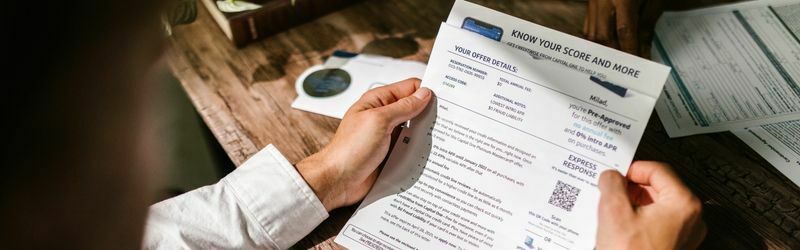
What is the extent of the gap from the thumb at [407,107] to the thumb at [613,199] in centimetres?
25

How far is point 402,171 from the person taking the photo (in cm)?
72

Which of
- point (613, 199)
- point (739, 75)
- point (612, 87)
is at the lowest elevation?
point (613, 199)

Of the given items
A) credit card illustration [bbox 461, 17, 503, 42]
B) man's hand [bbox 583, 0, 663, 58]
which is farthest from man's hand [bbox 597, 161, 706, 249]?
man's hand [bbox 583, 0, 663, 58]

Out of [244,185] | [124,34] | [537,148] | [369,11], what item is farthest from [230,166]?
[124,34]

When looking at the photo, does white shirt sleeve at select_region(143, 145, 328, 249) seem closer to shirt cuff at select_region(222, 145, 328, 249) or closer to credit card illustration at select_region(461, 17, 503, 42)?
shirt cuff at select_region(222, 145, 328, 249)

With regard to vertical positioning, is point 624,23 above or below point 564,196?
above

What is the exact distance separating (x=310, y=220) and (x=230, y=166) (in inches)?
29.6

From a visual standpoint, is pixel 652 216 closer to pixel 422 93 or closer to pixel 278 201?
pixel 422 93

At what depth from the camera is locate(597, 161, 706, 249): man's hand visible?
578mm

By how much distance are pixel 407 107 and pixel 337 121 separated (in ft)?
0.69

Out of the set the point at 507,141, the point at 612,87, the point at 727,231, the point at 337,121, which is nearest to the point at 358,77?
the point at 337,121

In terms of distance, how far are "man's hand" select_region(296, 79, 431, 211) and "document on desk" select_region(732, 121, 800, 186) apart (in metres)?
0.53

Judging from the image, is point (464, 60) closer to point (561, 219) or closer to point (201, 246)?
point (561, 219)

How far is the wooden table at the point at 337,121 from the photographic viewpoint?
0.71m
